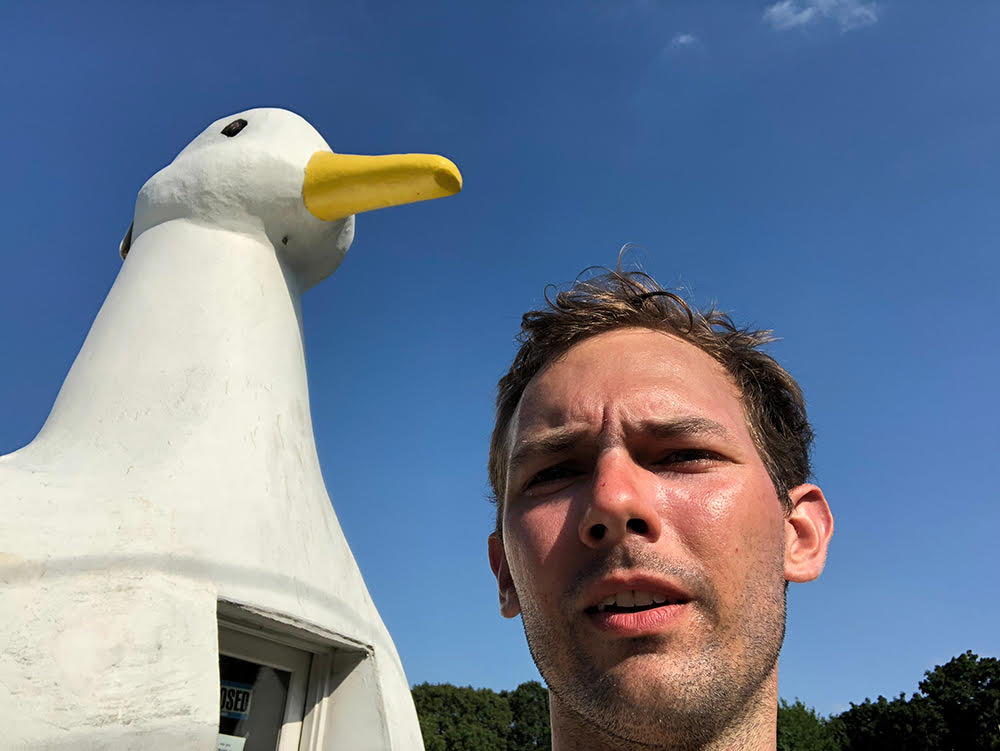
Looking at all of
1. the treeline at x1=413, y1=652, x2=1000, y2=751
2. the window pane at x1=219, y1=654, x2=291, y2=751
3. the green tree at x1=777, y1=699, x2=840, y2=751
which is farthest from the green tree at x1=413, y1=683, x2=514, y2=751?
the window pane at x1=219, y1=654, x2=291, y2=751

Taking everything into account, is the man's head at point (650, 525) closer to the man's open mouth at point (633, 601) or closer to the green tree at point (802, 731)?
the man's open mouth at point (633, 601)

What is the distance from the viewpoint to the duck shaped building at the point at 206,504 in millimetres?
2697

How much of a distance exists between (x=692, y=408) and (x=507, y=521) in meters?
0.48

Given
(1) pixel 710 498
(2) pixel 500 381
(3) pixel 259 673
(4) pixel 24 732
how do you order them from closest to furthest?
(1) pixel 710 498 < (2) pixel 500 381 < (4) pixel 24 732 < (3) pixel 259 673

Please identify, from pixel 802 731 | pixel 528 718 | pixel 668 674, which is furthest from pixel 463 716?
pixel 668 674

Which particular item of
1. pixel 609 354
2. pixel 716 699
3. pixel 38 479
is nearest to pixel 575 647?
pixel 716 699

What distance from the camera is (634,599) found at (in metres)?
1.32

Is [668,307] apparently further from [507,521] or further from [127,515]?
[127,515]

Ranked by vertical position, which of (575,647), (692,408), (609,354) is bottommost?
(575,647)

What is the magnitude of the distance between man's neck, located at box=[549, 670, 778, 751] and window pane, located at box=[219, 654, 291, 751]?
8.63ft

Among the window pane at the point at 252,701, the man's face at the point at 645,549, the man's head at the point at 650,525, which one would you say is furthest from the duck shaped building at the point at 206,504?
the man's face at the point at 645,549

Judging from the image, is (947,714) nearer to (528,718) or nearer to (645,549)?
(528,718)

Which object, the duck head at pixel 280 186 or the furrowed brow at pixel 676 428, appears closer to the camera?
the furrowed brow at pixel 676 428

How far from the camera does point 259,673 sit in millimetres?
3721
